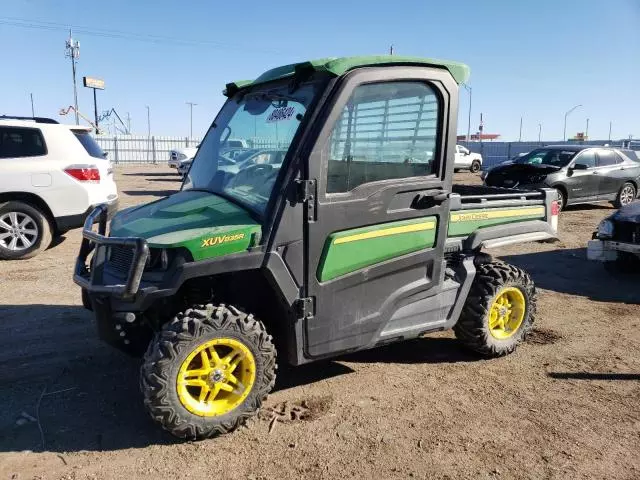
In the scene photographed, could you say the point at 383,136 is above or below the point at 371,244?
above

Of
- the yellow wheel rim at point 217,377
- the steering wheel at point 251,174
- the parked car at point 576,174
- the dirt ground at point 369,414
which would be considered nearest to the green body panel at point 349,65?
the steering wheel at point 251,174

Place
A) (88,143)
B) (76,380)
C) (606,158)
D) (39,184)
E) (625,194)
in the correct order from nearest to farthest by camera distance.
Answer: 1. (76,380)
2. (39,184)
3. (88,143)
4. (606,158)
5. (625,194)

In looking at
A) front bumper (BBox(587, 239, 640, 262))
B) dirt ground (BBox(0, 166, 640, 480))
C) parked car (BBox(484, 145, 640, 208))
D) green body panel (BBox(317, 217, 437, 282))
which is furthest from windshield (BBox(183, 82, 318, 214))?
parked car (BBox(484, 145, 640, 208))

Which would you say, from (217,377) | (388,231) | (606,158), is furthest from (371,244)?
(606,158)

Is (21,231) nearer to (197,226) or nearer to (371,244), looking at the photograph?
(197,226)

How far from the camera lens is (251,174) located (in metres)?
3.57

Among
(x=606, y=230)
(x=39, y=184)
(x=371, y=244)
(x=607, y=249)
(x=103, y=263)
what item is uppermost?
(x=39, y=184)

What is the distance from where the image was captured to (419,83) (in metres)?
3.67

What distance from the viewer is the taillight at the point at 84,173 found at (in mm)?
7719

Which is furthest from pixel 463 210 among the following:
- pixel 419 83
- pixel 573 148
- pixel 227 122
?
pixel 573 148

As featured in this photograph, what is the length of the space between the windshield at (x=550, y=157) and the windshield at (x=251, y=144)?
11319mm

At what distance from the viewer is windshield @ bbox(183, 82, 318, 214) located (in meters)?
3.40

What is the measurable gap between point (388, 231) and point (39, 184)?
6001 mm

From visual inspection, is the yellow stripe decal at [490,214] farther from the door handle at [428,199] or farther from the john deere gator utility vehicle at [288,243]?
the door handle at [428,199]
